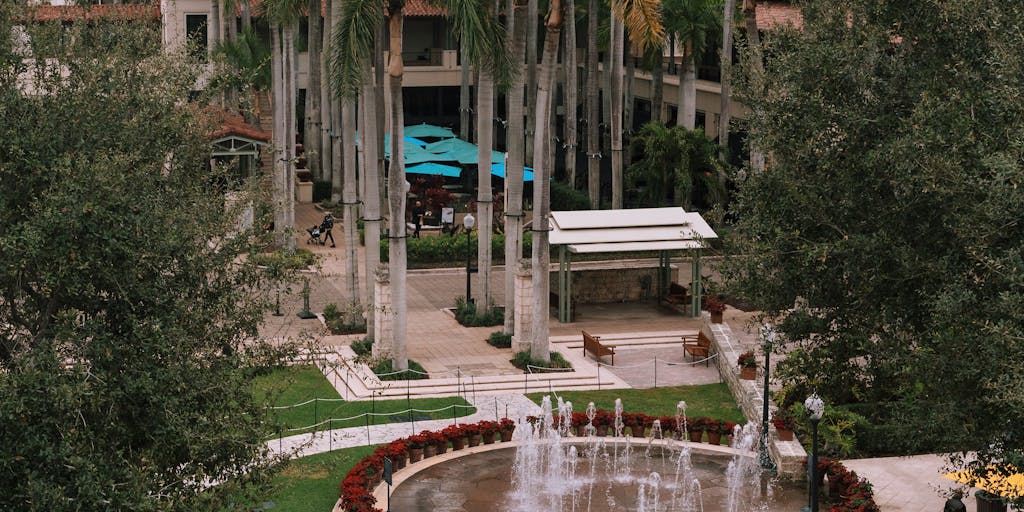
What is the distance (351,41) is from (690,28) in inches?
894

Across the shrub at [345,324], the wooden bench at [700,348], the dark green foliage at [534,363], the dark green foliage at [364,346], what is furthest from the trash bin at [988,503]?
the shrub at [345,324]

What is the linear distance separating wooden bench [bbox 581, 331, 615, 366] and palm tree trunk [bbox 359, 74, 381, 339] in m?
5.41

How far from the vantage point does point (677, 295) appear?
137 feet

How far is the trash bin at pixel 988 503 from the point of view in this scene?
2244 centimetres

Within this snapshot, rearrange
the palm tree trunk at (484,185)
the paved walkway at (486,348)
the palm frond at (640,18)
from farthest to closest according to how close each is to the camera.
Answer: the palm tree trunk at (484,185) → the palm frond at (640,18) → the paved walkway at (486,348)

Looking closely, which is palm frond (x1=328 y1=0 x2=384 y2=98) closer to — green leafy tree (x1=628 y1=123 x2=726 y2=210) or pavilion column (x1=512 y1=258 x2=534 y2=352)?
pavilion column (x1=512 y1=258 x2=534 y2=352)

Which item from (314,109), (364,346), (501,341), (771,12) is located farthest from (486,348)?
(314,109)

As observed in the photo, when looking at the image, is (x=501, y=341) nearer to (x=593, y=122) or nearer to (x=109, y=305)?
(x=593, y=122)

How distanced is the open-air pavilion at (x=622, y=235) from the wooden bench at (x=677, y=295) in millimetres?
298

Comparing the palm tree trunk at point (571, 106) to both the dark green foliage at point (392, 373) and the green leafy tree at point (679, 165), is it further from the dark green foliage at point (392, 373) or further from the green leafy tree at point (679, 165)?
the dark green foliage at point (392, 373)

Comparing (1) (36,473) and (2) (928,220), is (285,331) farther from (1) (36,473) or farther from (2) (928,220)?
(1) (36,473)

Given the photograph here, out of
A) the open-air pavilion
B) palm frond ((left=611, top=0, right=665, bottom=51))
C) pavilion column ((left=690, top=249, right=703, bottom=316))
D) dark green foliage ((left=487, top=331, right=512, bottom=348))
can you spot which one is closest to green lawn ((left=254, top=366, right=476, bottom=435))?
dark green foliage ((left=487, top=331, right=512, bottom=348))

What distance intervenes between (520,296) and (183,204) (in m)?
18.0

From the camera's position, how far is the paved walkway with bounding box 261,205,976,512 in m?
26.8
